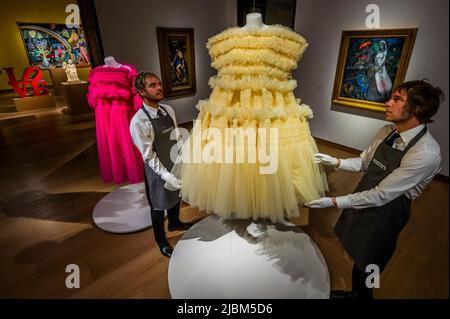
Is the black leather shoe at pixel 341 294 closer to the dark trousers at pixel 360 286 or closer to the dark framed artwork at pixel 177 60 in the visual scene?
the dark trousers at pixel 360 286

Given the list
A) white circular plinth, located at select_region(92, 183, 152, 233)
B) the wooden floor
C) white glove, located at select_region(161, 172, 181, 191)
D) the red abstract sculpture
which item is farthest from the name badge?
the red abstract sculpture

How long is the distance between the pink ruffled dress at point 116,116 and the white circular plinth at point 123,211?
192mm

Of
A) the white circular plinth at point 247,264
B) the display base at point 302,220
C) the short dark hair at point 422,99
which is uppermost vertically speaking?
the short dark hair at point 422,99

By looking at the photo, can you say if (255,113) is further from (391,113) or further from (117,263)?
(117,263)

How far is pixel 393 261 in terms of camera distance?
188 cm

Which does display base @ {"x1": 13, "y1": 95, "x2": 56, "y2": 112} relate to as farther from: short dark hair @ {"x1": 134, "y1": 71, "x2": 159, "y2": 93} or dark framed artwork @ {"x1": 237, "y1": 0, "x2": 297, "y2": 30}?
short dark hair @ {"x1": 134, "y1": 71, "x2": 159, "y2": 93}

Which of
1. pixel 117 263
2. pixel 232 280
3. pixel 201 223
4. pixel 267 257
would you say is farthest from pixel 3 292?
pixel 267 257

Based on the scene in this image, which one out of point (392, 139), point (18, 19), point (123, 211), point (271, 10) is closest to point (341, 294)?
point (392, 139)

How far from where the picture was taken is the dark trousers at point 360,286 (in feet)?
4.66

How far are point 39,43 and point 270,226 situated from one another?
985 centimetres

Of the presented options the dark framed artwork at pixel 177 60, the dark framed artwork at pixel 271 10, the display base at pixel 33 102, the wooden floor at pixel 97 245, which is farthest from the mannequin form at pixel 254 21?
the display base at pixel 33 102
